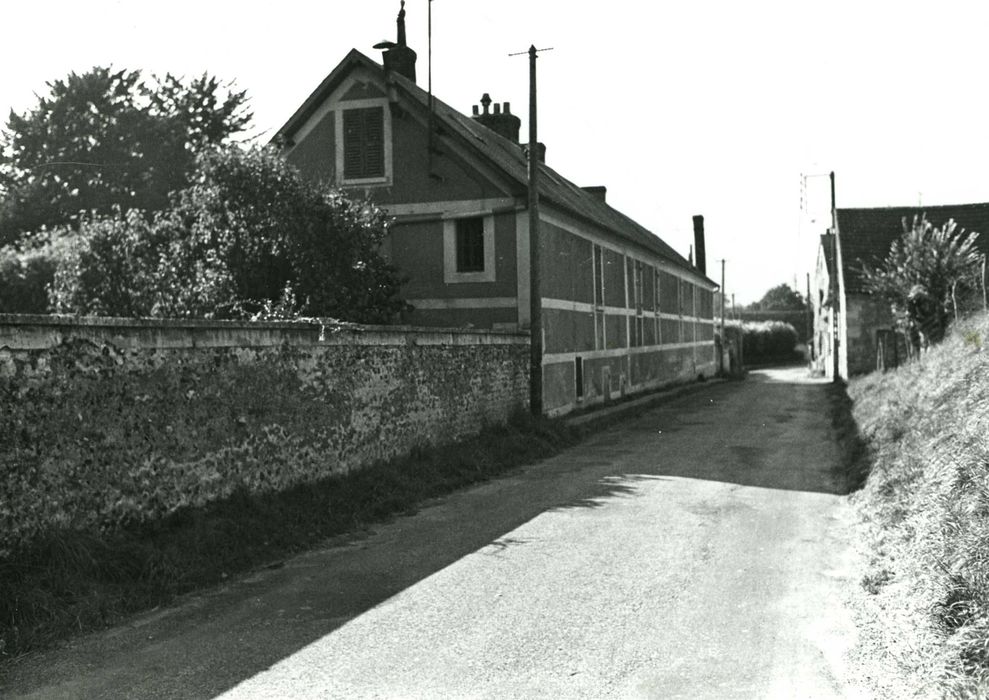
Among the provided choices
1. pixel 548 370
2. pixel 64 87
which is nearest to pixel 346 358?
pixel 548 370

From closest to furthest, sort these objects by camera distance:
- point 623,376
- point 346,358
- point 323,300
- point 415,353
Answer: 1. point 346,358
2. point 415,353
3. point 323,300
4. point 623,376

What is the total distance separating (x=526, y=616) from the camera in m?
6.06

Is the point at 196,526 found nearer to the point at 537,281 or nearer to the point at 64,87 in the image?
the point at 537,281

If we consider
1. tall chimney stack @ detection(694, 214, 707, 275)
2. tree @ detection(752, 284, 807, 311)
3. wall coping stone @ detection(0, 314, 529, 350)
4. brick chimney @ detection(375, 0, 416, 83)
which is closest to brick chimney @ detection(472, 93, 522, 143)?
brick chimney @ detection(375, 0, 416, 83)

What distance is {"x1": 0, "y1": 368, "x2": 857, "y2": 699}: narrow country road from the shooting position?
492 centimetres

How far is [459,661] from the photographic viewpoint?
5.20 m

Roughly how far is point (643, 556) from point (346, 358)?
4957 mm

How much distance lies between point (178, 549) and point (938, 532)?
241 inches

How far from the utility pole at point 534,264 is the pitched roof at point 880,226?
61.9 feet

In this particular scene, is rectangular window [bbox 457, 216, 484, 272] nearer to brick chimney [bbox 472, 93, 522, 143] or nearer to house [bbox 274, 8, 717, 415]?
house [bbox 274, 8, 717, 415]

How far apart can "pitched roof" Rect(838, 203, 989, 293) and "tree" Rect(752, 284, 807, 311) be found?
7130 centimetres

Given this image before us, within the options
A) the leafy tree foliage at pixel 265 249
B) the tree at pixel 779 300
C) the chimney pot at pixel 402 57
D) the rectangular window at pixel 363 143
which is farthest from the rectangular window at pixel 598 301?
the tree at pixel 779 300

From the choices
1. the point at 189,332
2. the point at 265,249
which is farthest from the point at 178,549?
the point at 265,249

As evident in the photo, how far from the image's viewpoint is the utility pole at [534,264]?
17.3 meters
